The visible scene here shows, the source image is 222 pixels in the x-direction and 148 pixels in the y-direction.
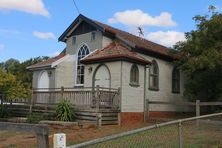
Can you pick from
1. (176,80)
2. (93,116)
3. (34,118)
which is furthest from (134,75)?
(34,118)

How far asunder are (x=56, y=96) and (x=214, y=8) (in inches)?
434

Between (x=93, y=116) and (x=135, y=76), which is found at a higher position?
(x=135, y=76)

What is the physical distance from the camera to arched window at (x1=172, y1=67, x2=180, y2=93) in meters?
26.8

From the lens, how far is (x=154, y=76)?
81.3 feet

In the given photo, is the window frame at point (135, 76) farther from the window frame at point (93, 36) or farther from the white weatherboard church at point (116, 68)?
the window frame at point (93, 36)

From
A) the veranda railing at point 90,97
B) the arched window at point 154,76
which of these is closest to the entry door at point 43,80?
the veranda railing at point 90,97

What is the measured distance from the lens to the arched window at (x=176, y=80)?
26.8 metres

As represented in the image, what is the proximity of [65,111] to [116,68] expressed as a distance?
3.99m


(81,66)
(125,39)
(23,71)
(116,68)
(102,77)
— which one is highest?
(23,71)

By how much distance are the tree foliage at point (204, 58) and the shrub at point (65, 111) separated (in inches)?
301

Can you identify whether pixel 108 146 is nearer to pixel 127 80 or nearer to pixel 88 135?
pixel 88 135

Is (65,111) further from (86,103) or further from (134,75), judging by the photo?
(134,75)

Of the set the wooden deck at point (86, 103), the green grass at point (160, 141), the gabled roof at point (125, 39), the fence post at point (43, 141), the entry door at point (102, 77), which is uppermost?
the gabled roof at point (125, 39)

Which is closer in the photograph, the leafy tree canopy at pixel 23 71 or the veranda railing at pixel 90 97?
the veranda railing at pixel 90 97
